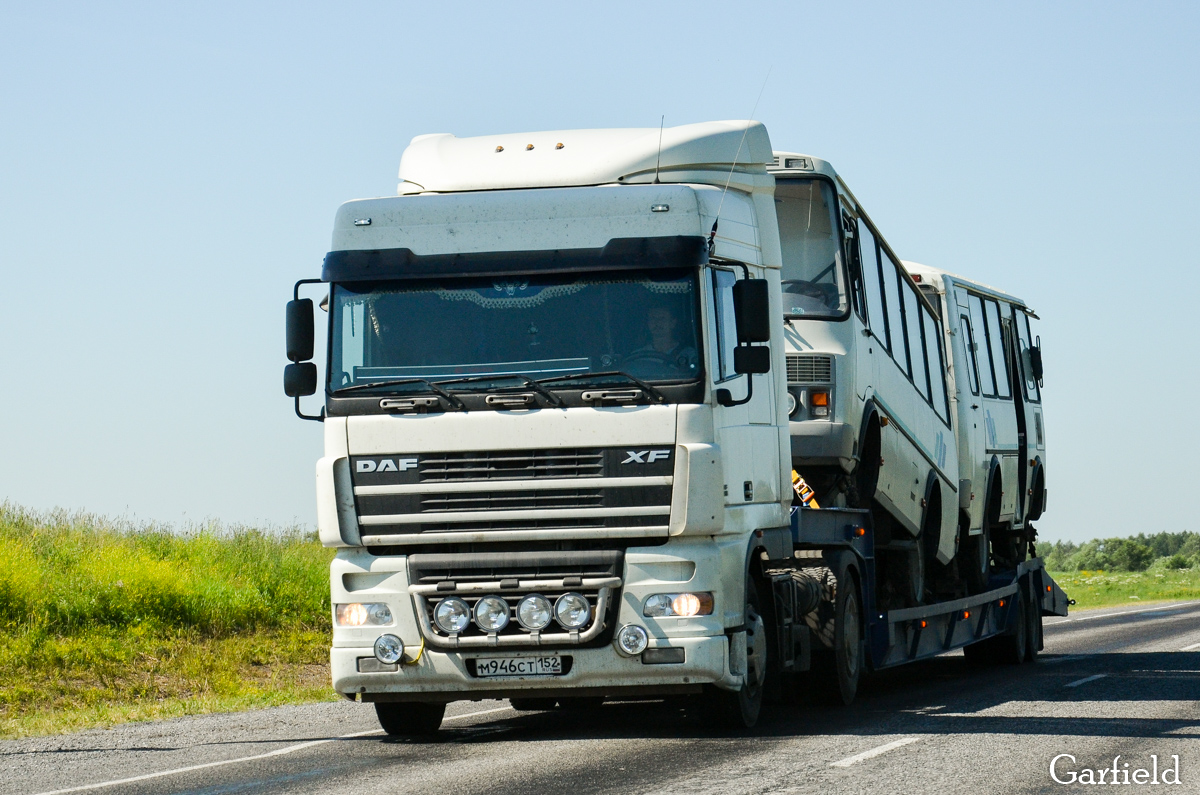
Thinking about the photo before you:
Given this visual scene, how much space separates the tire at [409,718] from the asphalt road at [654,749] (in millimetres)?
147

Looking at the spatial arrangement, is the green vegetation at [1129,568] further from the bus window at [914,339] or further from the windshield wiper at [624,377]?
the windshield wiper at [624,377]

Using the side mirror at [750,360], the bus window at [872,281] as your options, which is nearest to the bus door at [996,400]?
the bus window at [872,281]

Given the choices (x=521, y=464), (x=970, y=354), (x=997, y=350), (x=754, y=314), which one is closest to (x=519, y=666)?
(x=521, y=464)

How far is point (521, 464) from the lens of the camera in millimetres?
10469

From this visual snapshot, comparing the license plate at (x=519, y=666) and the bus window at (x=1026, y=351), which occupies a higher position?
the bus window at (x=1026, y=351)

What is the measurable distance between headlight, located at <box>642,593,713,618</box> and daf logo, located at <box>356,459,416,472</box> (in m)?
1.80

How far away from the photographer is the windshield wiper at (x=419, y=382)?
1052 centimetres

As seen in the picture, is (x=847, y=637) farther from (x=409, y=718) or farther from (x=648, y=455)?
(x=648, y=455)

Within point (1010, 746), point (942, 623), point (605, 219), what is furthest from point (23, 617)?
point (1010, 746)

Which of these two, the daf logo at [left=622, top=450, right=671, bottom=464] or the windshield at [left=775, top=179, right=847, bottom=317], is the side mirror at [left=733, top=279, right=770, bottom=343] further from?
the windshield at [left=775, top=179, right=847, bottom=317]

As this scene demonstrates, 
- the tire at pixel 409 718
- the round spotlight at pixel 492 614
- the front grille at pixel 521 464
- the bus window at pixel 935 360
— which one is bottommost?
the tire at pixel 409 718

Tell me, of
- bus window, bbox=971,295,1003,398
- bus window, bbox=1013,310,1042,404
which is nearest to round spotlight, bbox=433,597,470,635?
bus window, bbox=971,295,1003,398

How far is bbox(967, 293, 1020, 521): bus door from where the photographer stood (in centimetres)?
1975

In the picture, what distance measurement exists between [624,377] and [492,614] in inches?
70.3
